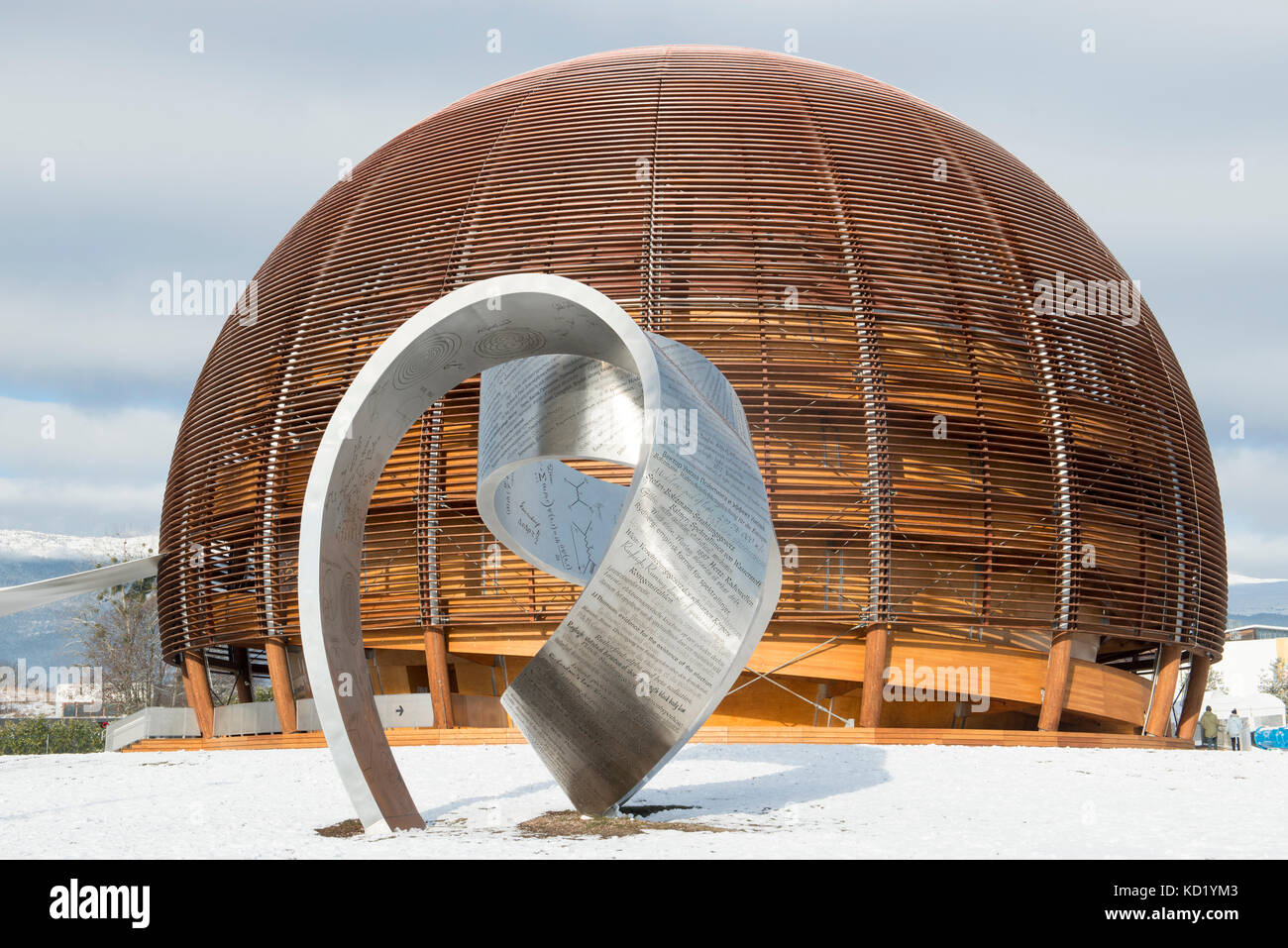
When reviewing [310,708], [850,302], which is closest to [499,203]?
[850,302]

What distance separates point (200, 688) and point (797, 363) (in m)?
11.1

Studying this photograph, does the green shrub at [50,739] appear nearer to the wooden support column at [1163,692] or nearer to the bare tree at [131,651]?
the bare tree at [131,651]

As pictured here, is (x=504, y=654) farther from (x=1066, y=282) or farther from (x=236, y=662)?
(x=1066, y=282)

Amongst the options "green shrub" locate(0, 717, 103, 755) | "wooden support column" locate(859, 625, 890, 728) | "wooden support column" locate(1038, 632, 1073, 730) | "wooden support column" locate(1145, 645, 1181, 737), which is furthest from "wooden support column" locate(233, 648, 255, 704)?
"green shrub" locate(0, 717, 103, 755)

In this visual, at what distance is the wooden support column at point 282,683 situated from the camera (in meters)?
18.3

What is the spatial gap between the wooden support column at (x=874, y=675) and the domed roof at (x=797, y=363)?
10.9 inches

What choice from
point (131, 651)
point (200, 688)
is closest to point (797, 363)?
point (200, 688)

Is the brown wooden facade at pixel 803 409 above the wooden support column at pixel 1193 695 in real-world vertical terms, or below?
above

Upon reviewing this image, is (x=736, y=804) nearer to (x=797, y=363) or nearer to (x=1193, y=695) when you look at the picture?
(x=797, y=363)

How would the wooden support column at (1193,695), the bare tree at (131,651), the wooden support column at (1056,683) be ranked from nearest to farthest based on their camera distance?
the wooden support column at (1056,683) < the wooden support column at (1193,695) < the bare tree at (131,651)

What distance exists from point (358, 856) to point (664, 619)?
2.66m

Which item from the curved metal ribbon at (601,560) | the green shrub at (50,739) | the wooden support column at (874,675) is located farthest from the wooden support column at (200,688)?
the green shrub at (50,739)

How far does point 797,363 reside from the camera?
17.1 meters

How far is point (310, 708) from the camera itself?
60.2 feet
